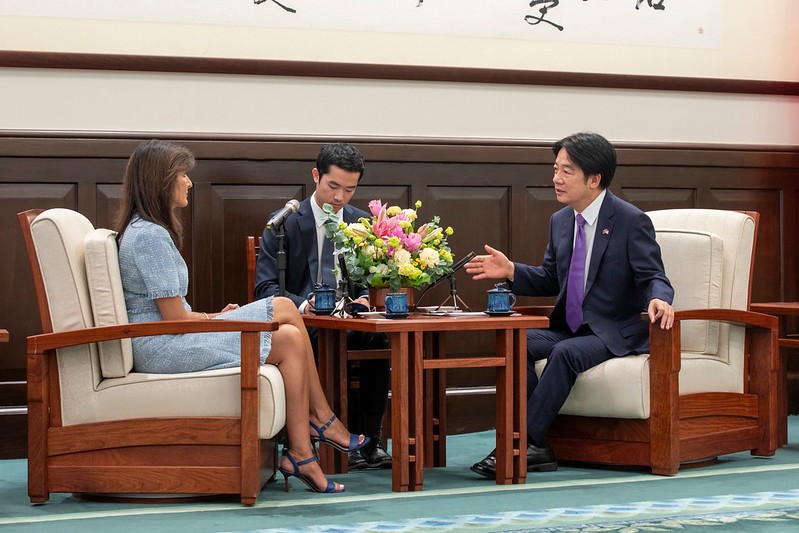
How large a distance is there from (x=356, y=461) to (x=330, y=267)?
0.80 m

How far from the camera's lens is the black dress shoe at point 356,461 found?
13.4ft

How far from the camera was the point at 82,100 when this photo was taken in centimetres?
463

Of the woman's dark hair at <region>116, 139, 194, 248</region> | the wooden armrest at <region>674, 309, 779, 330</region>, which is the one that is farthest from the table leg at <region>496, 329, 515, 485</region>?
the woman's dark hair at <region>116, 139, 194, 248</region>

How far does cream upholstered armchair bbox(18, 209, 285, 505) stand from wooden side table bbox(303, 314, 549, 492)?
0.38 m

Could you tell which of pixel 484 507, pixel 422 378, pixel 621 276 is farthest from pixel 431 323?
pixel 621 276

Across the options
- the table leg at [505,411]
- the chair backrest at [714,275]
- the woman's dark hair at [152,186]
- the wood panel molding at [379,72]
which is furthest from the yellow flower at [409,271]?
the wood panel molding at [379,72]

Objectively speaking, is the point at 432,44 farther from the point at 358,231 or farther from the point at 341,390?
the point at 341,390

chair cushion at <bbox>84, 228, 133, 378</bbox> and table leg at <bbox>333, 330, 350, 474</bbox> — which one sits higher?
chair cushion at <bbox>84, 228, 133, 378</bbox>

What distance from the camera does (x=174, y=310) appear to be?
3455 millimetres

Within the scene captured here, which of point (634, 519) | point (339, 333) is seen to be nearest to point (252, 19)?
point (339, 333)

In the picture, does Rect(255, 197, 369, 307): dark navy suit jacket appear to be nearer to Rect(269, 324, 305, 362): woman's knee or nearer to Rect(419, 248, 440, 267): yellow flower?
Rect(419, 248, 440, 267): yellow flower

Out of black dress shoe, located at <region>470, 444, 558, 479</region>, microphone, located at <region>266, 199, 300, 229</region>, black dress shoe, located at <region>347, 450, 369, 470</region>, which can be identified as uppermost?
microphone, located at <region>266, 199, 300, 229</region>

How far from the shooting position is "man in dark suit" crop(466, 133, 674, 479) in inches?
153

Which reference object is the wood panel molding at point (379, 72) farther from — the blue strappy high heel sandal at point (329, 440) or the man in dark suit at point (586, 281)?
the blue strappy high heel sandal at point (329, 440)
